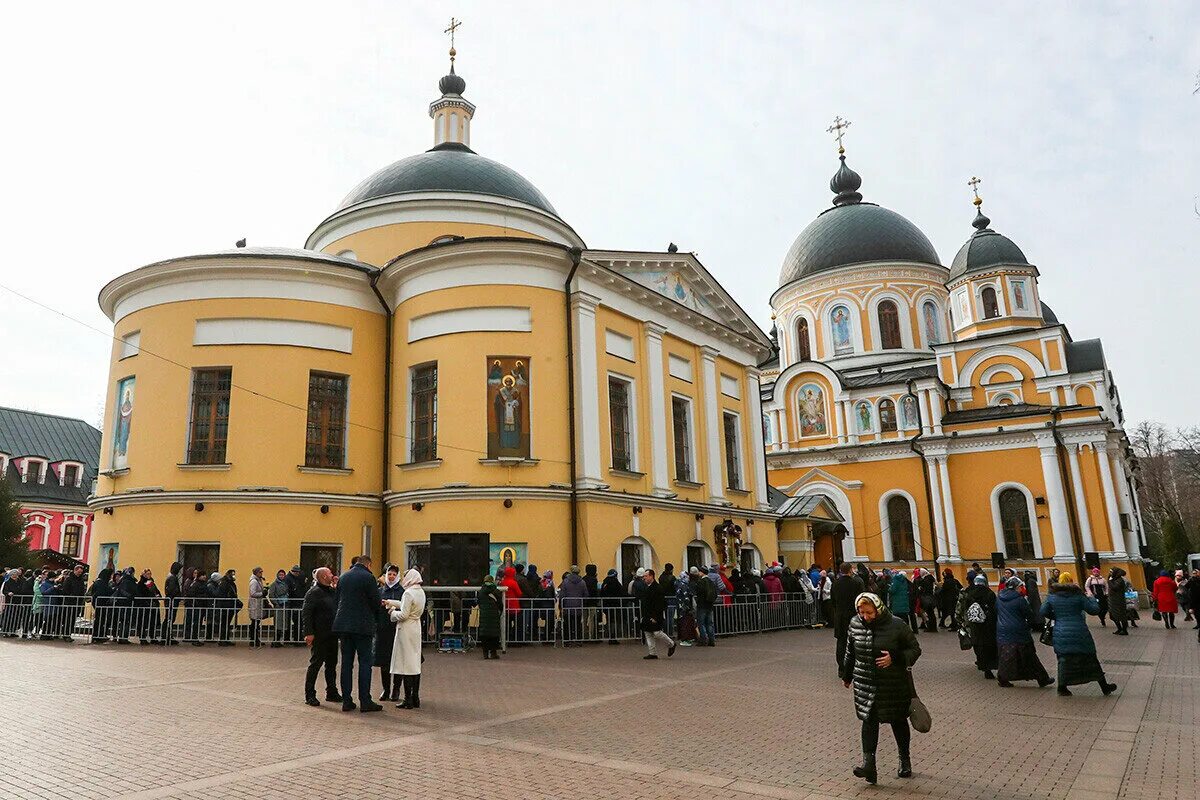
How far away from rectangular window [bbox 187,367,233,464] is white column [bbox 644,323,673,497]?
35.6ft

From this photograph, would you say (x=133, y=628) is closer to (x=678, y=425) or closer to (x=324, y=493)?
(x=324, y=493)

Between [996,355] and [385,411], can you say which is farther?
[996,355]

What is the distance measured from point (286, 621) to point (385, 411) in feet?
20.3

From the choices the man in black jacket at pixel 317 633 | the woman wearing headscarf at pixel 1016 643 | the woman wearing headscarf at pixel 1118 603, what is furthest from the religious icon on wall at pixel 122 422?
the woman wearing headscarf at pixel 1118 603

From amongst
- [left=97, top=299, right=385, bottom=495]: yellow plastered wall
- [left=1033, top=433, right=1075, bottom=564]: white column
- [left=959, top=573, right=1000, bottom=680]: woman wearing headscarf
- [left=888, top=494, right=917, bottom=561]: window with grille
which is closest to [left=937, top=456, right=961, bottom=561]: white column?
[left=888, top=494, right=917, bottom=561]: window with grille

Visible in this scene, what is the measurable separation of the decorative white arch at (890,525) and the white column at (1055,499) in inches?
230

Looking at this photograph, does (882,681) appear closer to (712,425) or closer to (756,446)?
(712,425)

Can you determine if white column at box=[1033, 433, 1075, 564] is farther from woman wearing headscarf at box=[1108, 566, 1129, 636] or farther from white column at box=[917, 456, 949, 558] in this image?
woman wearing headscarf at box=[1108, 566, 1129, 636]

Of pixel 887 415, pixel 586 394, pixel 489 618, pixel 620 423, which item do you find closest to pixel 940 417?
pixel 887 415

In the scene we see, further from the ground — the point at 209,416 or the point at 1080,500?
the point at 209,416

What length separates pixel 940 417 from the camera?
39.3 metres

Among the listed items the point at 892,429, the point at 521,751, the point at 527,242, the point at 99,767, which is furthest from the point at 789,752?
the point at 892,429

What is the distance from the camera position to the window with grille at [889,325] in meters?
46.1

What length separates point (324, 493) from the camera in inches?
754
